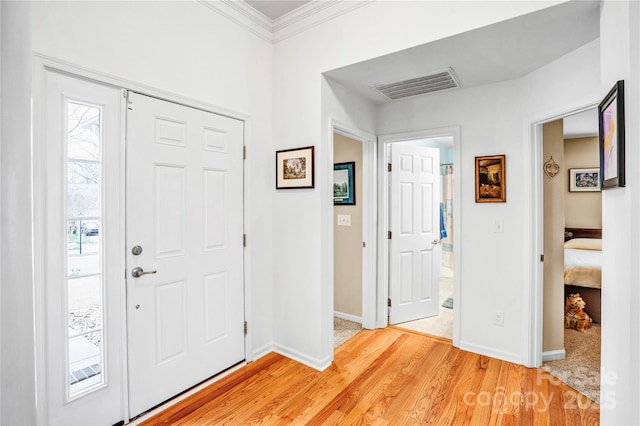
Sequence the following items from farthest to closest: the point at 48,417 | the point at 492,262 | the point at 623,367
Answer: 1. the point at 492,262
2. the point at 48,417
3. the point at 623,367

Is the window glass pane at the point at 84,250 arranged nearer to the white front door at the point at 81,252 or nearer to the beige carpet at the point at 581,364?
the white front door at the point at 81,252

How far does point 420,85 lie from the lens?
9.25ft

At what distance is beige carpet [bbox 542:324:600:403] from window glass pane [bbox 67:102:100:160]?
3426mm

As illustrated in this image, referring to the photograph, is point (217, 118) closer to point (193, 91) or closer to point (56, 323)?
point (193, 91)

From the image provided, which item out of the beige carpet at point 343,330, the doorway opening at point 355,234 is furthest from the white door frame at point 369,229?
the beige carpet at point 343,330

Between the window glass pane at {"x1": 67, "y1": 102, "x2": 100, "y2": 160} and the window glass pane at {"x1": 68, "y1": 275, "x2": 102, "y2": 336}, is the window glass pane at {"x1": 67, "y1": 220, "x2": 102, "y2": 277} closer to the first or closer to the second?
the window glass pane at {"x1": 68, "y1": 275, "x2": 102, "y2": 336}

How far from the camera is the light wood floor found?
2008 mm

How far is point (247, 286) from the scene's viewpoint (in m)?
2.66

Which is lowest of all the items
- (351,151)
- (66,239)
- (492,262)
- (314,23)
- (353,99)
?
(492,262)

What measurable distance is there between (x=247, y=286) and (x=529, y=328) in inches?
88.4

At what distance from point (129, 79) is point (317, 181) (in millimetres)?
1390

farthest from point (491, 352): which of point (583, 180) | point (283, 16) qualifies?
point (583, 180)

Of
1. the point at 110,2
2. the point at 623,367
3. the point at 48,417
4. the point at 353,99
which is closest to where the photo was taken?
the point at 623,367

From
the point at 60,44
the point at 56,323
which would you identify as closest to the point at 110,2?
the point at 60,44
